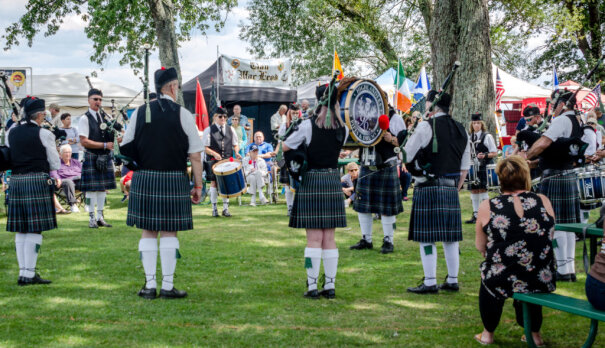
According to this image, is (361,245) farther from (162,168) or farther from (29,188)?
(29,188)

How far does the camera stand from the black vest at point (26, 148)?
4.82m

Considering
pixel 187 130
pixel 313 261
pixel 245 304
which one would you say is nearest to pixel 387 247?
pixel 313 261

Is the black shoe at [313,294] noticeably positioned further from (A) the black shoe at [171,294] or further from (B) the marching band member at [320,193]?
(A) the black shoe at [171,294]

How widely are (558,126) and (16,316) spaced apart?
4285 mm

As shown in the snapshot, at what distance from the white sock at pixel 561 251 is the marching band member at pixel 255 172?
657cm

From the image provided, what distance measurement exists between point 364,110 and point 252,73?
11732 millimetres

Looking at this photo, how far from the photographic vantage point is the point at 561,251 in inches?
193

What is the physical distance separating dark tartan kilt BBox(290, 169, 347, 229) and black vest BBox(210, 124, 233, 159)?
4897 millimetres

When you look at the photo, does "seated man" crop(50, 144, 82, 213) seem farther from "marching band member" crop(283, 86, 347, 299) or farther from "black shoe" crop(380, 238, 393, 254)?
"marching band member" crop(283, 86, 347, 299)

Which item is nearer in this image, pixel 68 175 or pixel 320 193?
pixel 320 193

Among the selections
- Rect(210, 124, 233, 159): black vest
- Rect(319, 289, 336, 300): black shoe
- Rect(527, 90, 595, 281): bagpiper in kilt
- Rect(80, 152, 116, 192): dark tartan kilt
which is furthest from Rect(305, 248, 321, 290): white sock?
Rect(210, 124, 233, 159): black vest

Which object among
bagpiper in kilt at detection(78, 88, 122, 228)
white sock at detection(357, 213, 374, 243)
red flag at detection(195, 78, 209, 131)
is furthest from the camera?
red flag at detection(195, 78, 209, 131)

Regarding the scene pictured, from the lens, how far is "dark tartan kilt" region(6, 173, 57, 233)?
480cm

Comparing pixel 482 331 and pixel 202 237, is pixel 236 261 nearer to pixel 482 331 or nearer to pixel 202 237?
pixel 202 237
